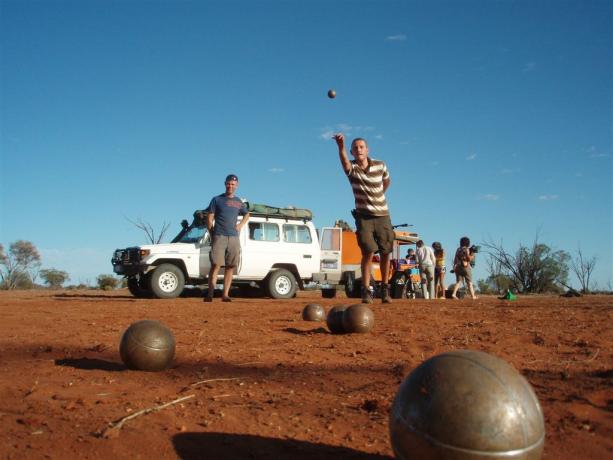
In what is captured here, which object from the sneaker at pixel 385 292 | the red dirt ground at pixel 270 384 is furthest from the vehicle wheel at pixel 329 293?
the red dirt ground at pixel 270 384

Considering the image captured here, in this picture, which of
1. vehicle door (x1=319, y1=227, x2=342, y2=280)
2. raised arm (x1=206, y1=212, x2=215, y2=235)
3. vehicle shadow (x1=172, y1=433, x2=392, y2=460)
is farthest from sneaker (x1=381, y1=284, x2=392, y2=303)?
vehicle door (x1=319, y1=227, x2=342, y2=280)

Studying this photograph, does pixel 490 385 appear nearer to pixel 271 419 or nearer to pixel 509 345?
pixel 271 419

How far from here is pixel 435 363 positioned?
263 centimetres

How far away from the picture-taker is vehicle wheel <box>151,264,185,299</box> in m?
13.9

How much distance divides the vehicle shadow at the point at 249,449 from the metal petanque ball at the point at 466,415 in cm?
56

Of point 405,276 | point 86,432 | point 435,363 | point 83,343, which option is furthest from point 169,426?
point 405,276

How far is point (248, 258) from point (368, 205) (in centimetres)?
729

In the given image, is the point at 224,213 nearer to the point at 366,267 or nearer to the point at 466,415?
the point at 366,267

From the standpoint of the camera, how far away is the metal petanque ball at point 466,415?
235cm

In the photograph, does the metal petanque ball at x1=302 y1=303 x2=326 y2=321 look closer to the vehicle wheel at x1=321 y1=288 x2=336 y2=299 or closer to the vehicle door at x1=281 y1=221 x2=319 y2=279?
the vehicle door at x1=281 y1=221 x2=319 y2=279

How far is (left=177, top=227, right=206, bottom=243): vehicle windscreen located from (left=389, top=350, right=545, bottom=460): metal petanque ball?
41.8ft

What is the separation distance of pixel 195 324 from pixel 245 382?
3.37 m

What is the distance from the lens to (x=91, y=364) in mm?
5125

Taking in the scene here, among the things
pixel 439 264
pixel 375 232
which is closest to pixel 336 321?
pixel 375 232
